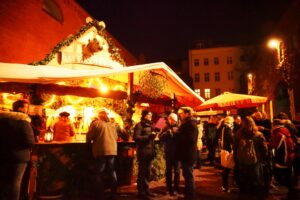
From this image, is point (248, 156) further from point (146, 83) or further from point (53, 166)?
point (53, 166)

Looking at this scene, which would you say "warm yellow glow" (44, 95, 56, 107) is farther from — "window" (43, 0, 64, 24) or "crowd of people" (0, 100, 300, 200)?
"window" (43, 0, 64, 24)

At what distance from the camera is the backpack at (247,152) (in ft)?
21.9

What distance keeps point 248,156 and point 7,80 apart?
5.71 metres

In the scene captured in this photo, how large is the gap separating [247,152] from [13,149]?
16.1 ft

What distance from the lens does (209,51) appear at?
161 ft

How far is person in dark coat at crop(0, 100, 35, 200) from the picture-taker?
15.5 feet

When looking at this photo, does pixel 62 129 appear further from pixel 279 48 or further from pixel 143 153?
pixel 279 48

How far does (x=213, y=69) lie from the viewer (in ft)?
161

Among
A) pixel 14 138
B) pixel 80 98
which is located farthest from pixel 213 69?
pixel 14 138

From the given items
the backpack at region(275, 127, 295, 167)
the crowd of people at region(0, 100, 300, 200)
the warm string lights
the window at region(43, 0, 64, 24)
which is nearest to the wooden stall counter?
the crowd of people at region(0, 100, 300, 200)

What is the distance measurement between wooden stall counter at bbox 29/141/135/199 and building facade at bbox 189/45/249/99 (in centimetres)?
4288

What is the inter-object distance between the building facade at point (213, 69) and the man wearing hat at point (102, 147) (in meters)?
43.4

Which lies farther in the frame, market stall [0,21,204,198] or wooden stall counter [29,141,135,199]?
market stall [0,21,204,198]

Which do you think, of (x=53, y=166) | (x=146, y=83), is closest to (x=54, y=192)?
(x=53, y=166)
